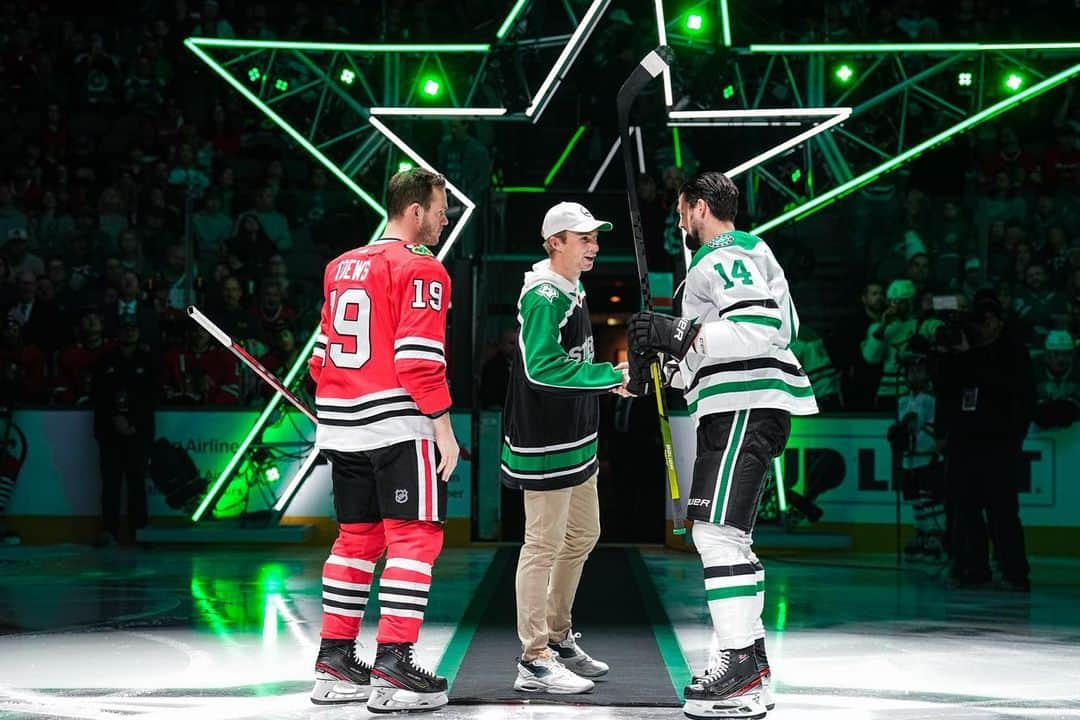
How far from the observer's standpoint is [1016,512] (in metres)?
9.82

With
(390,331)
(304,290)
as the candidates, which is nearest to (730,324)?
(390,331)

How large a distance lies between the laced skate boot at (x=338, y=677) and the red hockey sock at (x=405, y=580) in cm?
24

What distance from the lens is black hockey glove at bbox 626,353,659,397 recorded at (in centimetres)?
533

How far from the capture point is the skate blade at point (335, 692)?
5.44 metres

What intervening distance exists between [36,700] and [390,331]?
6.35ft

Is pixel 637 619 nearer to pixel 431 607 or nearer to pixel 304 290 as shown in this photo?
pixel 431 607

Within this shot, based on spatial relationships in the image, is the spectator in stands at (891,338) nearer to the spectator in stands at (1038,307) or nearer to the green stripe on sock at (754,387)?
the spectator in stands at (1038,307)

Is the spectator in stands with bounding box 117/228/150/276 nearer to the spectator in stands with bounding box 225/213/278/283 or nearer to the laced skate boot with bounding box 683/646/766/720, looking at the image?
the spectator in stands with bounding box 225/213/278/283

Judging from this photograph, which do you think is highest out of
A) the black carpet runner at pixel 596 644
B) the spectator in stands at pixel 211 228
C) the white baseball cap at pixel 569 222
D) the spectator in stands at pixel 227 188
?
the spectator in stands at pixel 227 188

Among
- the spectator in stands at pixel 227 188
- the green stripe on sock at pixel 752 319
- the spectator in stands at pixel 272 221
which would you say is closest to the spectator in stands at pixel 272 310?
the spectator in stands at pixel 272 221

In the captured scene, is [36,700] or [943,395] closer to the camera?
[36,700]

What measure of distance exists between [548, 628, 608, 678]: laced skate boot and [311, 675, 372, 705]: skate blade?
83 cm

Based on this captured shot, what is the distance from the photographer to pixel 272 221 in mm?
14242

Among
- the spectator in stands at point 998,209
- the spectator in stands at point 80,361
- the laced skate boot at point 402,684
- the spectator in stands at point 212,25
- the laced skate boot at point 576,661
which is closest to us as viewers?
the laced skate boot at point 402,684
